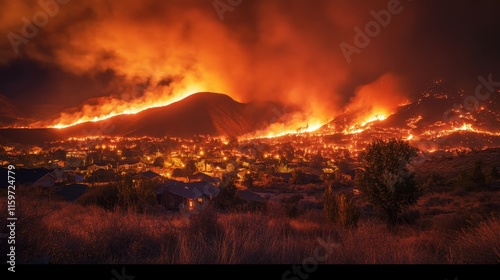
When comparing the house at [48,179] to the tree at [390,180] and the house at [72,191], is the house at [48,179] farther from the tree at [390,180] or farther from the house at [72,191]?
the tree at [390,180]

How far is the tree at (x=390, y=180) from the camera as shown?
1797 centimetres

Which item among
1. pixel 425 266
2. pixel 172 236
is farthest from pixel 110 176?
pixel 425 266

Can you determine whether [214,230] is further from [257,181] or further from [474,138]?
[474,138]

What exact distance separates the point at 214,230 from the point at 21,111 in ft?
473

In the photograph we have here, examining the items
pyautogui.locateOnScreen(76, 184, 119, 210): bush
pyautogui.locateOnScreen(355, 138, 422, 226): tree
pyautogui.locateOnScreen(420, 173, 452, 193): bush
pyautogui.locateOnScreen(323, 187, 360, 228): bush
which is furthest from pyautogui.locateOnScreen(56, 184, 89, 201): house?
pyautogui.locateOnScreen(420, 173, 452, 193): bush

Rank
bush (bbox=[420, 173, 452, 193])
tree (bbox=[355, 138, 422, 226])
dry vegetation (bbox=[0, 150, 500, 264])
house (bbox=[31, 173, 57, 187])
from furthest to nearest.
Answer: bush (bbox=[420, 173, 452, 193]) < house (bbox=[31, 173, 57, 187]) < tree (bbox=[355, 138, 422, 226]) < dry vegetation (bbox=[0, 150, 500, 264])

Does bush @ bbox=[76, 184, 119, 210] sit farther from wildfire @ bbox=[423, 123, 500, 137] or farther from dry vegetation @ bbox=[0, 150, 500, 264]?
wildfire @ bbox=[423, 123, 500, 137]

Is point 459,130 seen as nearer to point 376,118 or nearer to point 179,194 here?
point 376,118

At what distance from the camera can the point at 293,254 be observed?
16.0 feet

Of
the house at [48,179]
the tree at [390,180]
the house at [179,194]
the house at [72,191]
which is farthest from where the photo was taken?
the house at [48,179]

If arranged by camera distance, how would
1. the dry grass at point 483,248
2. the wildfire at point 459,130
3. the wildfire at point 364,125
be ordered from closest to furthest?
the dry grass at point 483,248, the wildfire at point 459,130, the wildfire at point 364,125

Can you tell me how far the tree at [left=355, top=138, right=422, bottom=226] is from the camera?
1797 centimetres

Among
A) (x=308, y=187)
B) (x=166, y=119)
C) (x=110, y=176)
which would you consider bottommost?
(x=308, y=187)

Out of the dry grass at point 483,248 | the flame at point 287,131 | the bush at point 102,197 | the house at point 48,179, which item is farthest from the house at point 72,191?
the flame at point 287,131
